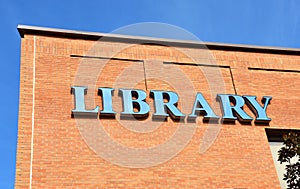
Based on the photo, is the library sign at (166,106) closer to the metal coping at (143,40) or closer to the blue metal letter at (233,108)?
the blue metal letter at (233,108)

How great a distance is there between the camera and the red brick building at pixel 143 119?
1387 centimetres

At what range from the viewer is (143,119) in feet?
50.4

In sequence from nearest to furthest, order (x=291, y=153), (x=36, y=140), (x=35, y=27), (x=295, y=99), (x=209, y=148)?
1. (x=291, y=153)
2. (x=36, y=140)
3. (x=209, y=148)
4. (x=35, y=27)
5. (x=295, y=99)

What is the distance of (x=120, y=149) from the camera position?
14414 mm

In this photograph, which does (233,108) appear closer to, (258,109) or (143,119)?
(258,109)

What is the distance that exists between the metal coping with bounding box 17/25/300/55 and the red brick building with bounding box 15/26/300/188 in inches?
1.4

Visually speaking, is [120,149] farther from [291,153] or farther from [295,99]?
[295,99]

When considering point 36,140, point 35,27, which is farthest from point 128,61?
point 36,140

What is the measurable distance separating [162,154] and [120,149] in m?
1.31

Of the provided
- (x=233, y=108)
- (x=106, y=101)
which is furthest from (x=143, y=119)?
(x=233, y=108)

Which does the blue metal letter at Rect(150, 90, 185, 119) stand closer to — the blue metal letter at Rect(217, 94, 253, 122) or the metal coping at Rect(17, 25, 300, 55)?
the blue metal letter at Rect(217, 94, 253, 122)

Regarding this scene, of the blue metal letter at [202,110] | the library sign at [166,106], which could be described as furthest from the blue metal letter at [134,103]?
the blue metal letter at [202,110]

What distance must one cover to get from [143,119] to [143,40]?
11.3 ft

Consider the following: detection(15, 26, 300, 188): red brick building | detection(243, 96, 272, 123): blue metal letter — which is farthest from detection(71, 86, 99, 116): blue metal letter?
detection(243, 96, 272, 123): blue metal letter
